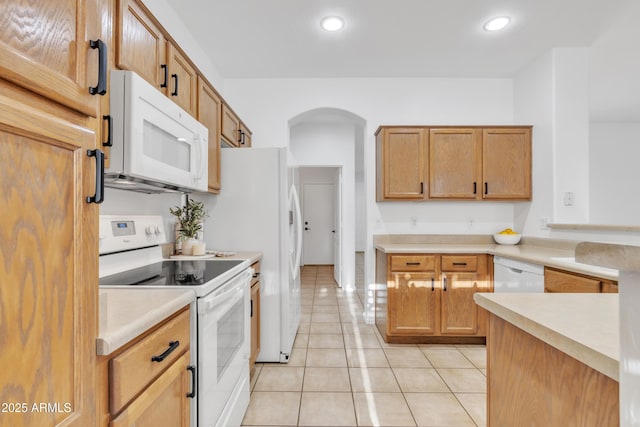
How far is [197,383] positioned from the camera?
4.25ft

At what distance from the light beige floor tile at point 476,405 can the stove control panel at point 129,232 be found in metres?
2.16

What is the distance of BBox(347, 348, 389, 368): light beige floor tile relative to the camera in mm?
2584

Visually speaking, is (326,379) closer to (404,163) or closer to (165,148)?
(165,148)

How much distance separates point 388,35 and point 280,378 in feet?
9.35

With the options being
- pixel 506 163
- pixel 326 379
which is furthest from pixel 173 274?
A: pixel 506 163

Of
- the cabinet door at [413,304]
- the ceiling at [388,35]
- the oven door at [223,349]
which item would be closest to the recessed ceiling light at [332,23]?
the ceiling at [388,35]

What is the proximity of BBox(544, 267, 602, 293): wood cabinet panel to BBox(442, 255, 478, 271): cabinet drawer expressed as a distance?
70 centimetres

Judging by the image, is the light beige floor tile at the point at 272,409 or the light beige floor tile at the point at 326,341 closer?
the light beige floor tile at the point at 272,409

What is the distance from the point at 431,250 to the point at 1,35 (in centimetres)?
298

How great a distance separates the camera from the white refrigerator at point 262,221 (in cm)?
262

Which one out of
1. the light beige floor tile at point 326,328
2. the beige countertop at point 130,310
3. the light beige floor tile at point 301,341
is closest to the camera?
the beige countertop at point 130,310

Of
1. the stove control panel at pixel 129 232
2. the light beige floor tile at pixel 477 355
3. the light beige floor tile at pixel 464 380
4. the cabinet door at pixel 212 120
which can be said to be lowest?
the light beige floor tile at pixel 477 355

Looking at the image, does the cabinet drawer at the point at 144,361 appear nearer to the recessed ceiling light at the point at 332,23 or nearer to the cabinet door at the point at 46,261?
the cabinet door at the point at 46,261

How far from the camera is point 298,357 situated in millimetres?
2711
